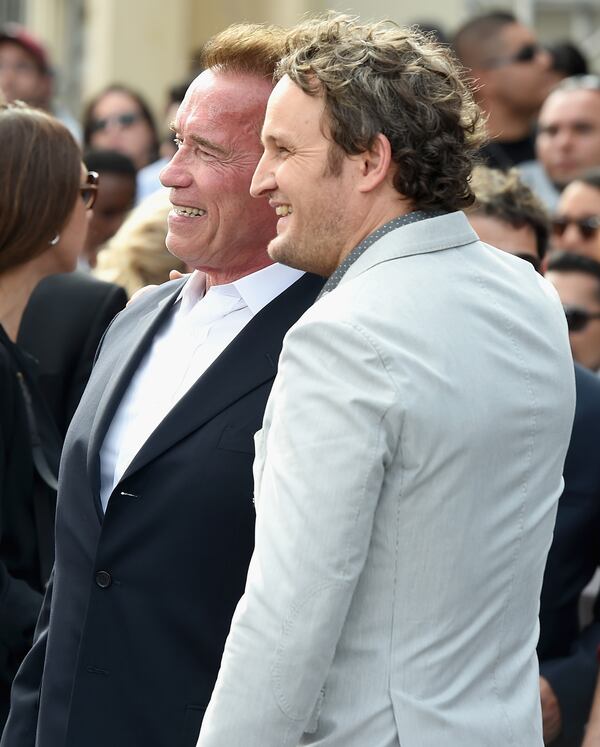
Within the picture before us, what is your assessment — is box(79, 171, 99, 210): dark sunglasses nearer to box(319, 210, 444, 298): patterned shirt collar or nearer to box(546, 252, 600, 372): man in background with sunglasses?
box(319, 210, 444, 298): patterned shirt collar

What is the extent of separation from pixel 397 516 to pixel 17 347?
1658mm

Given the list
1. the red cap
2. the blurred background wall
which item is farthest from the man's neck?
the blurred background wall

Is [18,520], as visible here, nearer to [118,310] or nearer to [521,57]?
[118,310]

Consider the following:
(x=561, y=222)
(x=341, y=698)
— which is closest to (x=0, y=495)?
(x=341, y=698)

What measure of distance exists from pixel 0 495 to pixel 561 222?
3.50 meters

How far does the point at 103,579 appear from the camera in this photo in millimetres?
2693

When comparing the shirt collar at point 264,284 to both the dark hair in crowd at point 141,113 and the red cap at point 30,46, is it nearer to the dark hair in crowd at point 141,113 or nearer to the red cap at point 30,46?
the red cap at point 30,46

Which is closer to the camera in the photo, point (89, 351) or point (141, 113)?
point (89, 351)

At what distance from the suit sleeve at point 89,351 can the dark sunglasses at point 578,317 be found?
5.65 feet

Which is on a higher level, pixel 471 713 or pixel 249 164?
pixel 249 164

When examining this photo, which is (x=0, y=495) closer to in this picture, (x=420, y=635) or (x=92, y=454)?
(x=92, y=454)

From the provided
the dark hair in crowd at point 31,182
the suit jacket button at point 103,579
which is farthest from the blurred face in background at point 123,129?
the suit jacket button at point 103,579

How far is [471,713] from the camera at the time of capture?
2.22 metres

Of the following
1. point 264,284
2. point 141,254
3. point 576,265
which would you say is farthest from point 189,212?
point 576,265
